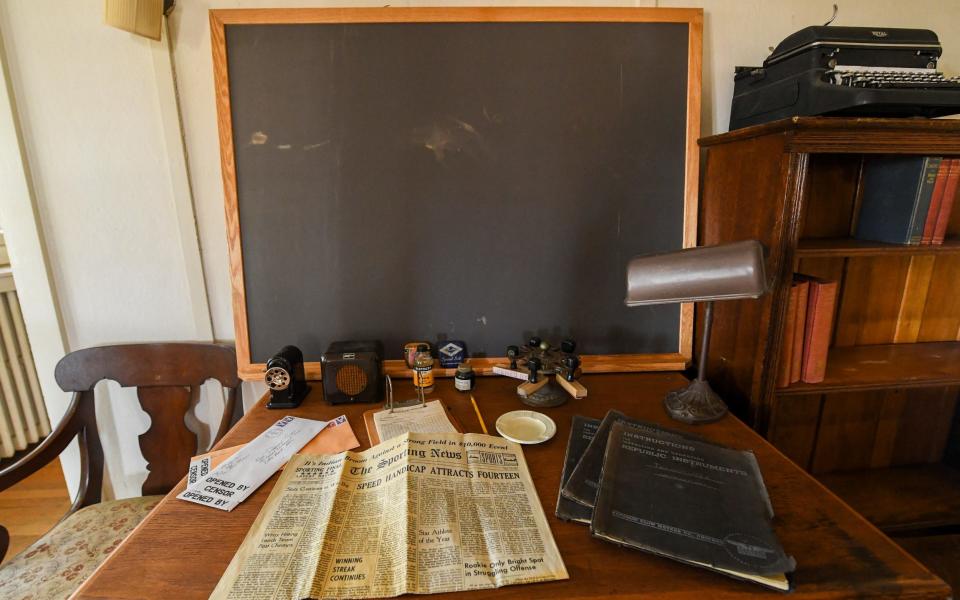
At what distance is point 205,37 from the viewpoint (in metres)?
1.19

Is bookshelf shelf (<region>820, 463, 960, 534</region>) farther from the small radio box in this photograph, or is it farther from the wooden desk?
the small radio box

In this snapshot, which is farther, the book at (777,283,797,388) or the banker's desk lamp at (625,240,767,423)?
the book at (777,283,797,388)

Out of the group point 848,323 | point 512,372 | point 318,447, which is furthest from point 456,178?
point 848,323

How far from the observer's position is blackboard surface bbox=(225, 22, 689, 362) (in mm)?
1169

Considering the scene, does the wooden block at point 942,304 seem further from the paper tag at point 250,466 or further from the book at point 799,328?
the paper tag at point 250,466

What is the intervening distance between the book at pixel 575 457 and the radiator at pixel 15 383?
2517 millimetres

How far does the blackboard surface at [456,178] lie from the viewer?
117cm

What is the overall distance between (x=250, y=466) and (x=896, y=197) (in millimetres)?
1699

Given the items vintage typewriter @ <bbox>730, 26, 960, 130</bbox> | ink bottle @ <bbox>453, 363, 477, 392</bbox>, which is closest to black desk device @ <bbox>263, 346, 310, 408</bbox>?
ink bottle @ <bbox>453, 363, 477, 392</bbox>

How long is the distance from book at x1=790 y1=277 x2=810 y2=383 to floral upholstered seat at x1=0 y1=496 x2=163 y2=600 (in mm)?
1749

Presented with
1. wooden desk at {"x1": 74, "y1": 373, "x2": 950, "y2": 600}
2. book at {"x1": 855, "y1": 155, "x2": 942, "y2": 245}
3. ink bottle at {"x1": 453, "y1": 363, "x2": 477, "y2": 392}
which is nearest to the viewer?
wooden desk at {"x1": 74, "y1": 373, "x2": 950, "y2": 600}

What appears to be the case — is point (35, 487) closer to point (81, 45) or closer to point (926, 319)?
point (81, 45)

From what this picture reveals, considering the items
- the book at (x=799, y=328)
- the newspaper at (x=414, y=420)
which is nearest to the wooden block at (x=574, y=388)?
the newspaper at (x=414, y=420)

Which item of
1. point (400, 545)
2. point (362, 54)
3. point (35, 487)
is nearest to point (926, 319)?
point (400, 545)
